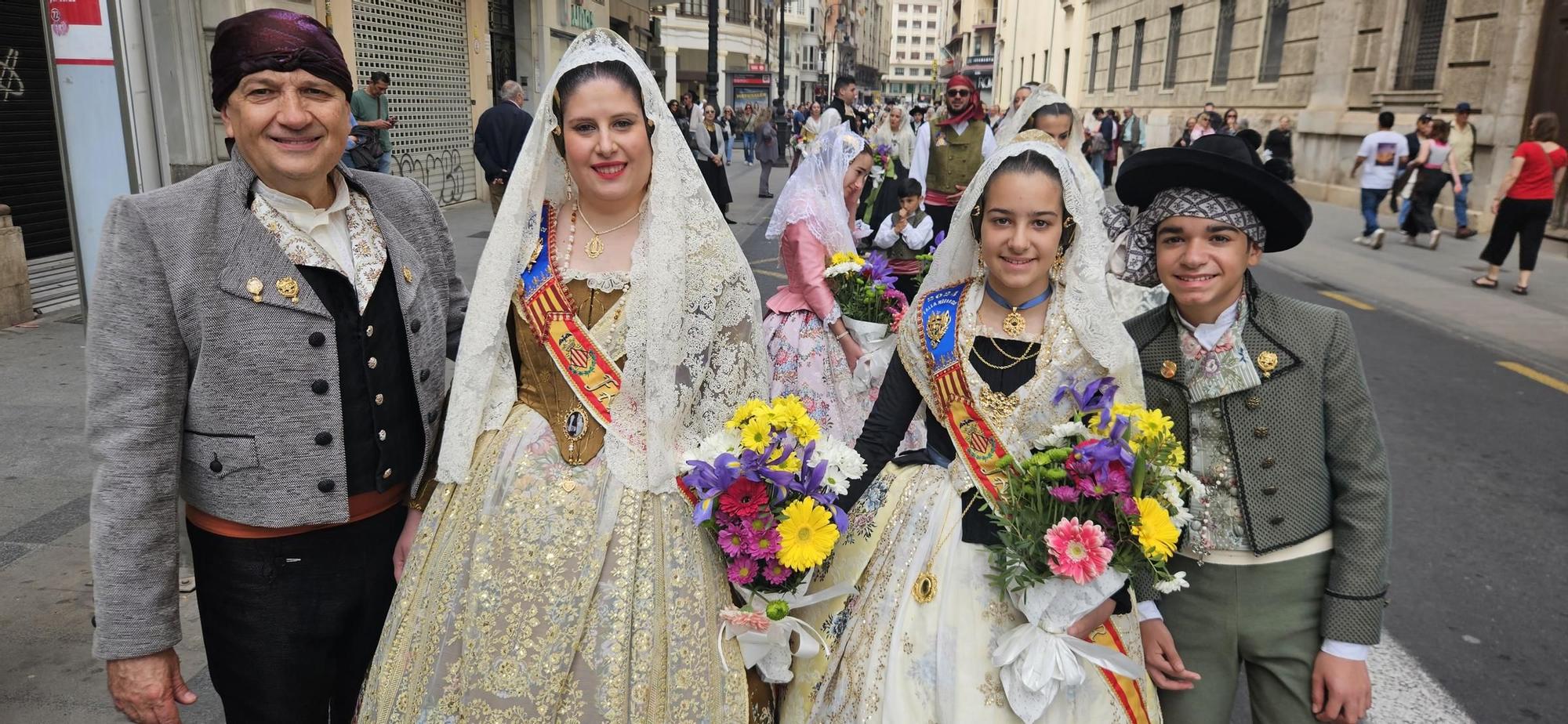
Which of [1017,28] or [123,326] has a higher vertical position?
[1017,28]

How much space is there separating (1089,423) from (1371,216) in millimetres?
15992

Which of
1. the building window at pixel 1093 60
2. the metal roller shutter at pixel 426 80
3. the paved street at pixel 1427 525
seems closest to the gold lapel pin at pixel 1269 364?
the paved street at pixel 1427 525

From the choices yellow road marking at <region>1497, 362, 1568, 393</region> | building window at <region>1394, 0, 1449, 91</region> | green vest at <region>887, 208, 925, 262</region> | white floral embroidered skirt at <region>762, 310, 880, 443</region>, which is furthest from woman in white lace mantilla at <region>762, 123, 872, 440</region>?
building window at <region>1394, 0, 1449, 91</region>

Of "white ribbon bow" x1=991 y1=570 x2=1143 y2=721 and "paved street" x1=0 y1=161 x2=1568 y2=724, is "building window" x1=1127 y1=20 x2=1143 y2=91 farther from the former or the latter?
"white ribbon bow" x1=991 y1=570 x2=1143 y2=721

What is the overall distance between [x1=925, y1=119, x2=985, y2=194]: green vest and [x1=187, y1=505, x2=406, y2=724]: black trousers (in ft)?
22.5

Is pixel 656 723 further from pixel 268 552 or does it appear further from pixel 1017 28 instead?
pixel 1017 28

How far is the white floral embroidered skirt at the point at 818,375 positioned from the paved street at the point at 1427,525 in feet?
7.85

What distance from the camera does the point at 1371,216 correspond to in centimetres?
1539

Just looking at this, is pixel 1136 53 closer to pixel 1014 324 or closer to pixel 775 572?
pixel 1014 324

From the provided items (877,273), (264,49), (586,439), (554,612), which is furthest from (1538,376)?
(264,49)

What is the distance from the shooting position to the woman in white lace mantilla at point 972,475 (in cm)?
212

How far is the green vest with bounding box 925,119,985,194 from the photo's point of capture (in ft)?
27.5

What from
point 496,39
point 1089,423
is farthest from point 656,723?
point 496,39

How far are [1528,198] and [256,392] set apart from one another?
13.3 meters
